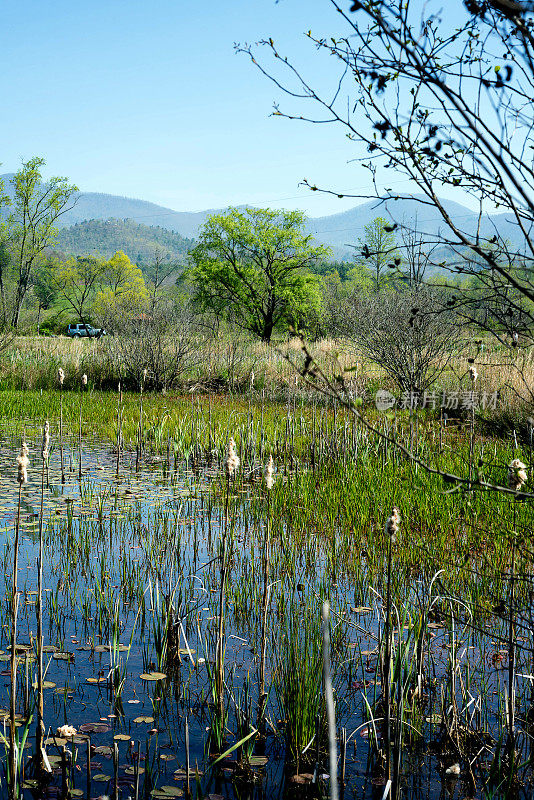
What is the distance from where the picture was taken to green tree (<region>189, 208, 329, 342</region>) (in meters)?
38.6

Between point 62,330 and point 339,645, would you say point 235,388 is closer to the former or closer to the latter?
point 339,645

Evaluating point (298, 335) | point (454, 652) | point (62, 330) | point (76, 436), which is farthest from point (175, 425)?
point (62, 330)

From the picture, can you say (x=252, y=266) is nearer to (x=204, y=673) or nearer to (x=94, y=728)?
(x=204, y=673)

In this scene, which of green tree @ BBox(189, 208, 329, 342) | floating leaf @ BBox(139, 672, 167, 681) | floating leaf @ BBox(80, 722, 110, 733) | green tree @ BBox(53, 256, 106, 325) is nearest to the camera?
floating leaf @ BBox(80, 722, 110, 733)

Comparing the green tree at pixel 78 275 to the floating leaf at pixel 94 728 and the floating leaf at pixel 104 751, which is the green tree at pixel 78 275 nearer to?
the floating leaf at pixel 94 728

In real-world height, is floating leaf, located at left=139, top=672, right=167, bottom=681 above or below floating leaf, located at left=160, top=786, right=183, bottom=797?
above

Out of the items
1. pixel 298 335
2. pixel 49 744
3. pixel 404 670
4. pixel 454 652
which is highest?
pixel 298 335

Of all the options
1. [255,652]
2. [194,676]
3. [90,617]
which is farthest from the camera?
Answer: [90,617]

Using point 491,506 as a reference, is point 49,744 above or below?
below

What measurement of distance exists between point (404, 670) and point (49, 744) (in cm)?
168

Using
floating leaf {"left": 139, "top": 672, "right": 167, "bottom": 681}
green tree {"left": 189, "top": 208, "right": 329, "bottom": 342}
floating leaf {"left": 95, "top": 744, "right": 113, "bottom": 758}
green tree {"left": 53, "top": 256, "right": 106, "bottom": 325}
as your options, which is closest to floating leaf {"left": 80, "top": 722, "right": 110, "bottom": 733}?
floating leaf {"left": 95, "top": 744, "right": 113, "bottom": 758}

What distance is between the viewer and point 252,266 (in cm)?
4044

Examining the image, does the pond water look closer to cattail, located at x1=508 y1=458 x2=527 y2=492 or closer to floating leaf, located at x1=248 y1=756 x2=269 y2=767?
floating leaf, located at x1=248 y1=756 x2=269 y2=767

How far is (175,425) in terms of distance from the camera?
12.0m
